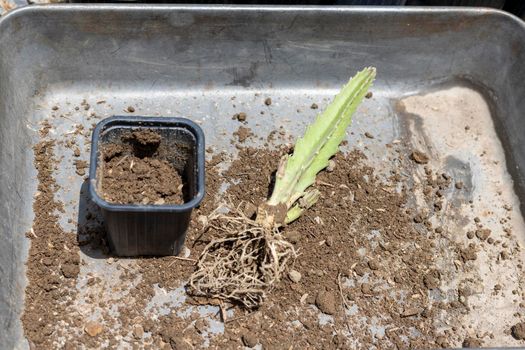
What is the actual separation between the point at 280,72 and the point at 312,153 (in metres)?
0.36

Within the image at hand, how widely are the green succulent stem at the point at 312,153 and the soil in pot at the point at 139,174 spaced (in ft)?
0.82

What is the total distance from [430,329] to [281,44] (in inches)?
34.3

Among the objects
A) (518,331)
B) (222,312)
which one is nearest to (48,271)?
(222,312)

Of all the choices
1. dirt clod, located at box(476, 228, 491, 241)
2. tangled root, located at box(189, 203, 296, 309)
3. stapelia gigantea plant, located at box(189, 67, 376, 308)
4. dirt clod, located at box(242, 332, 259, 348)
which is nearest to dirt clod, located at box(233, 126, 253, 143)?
stapelia gigantea plant, located at box(189, 67, 376, 308)

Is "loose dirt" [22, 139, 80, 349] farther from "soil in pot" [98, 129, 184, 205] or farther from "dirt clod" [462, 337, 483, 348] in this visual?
"dirt clod" [462, 337, 483, 348]

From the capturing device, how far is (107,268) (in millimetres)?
1538

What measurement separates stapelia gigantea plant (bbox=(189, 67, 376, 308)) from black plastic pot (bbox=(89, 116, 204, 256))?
0.35ft

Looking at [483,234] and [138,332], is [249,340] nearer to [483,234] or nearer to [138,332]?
[138,332]

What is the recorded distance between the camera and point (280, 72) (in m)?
1.90

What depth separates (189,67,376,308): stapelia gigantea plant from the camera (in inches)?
58.7

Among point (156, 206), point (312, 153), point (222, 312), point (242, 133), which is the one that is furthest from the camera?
point (242, 133)

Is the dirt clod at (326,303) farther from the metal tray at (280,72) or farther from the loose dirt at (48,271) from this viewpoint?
the loose dirt at (48,271)

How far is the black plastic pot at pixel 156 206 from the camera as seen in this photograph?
1.36 meters

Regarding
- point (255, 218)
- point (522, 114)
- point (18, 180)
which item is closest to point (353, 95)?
point (255, 218)
